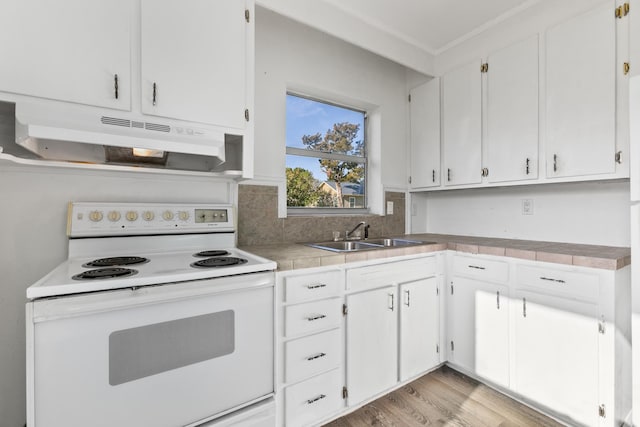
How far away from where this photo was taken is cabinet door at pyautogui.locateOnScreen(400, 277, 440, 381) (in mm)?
1925

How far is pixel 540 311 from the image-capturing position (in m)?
1.71

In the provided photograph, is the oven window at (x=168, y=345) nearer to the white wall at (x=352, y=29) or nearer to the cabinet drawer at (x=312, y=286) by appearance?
the cabinet drawer at (x=312, y=286)

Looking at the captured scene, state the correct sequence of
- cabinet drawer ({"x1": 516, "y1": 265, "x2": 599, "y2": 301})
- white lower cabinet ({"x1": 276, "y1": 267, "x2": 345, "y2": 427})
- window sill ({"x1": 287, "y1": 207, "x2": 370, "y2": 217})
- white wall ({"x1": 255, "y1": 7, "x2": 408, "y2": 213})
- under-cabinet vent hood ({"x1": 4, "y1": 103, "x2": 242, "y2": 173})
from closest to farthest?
1. under-cabinet vent hood ({"x1": 4, "y1": 103, "x2": 242, "y2": 173})
2. white lower cabinet ({"x1": 276, "y1": 267, "x2": 345, "y2": 427})
3. cabinet drawer ({"x1": 516, "y1": 265, "x2": 599, "y2": 301})
4. white wall ({"x1": 255, "y1": 7, "x2": 408, "y2": 213})
5. window sill ({"x1": 287, "y1": 207, "x2": 370, "y2": 217})

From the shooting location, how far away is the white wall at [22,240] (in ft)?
4.45

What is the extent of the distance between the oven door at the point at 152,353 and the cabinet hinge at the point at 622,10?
241 centimetres

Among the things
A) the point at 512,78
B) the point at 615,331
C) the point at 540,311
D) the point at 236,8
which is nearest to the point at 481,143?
the point at 512,78

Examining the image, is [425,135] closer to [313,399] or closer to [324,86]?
[324,86]

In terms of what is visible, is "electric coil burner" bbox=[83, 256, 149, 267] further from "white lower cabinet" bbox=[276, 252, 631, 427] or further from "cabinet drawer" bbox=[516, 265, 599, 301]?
A: "cabinet drawer" bbox=[516, 265, 599, 301]

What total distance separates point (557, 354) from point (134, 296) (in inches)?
82.5

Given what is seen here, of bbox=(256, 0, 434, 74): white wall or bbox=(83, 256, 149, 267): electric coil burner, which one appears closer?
bbox=(83, 256, 149, 267): electric coil burner

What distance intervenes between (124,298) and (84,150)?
82 centimetres

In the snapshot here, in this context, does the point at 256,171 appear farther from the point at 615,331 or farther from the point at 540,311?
the point at 615,331

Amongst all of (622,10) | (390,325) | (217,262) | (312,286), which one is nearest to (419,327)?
(390,325)

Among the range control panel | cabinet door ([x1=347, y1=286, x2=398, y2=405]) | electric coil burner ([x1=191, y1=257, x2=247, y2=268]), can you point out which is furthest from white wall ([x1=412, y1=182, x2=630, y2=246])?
electric coil burner ([x1=191, y1=257, x2=247, y2=268])
